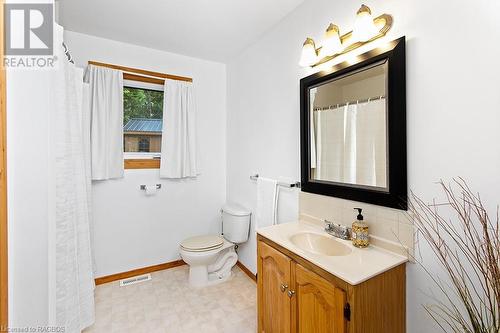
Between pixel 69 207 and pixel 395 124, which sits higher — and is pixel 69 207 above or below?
below

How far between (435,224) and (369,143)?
506 mm

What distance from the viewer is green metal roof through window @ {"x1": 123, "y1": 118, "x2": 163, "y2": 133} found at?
8.48 ft

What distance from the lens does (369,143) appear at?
4.49 ft

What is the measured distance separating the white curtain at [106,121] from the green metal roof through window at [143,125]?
0.53ft

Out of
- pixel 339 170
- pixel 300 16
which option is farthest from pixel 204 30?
pixel 339 170

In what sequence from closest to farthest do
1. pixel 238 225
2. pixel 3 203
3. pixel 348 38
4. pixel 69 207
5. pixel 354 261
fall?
pixel 3 203
pixel 354 261
pixel 348 38
pixel 69 207
pixel 238 225

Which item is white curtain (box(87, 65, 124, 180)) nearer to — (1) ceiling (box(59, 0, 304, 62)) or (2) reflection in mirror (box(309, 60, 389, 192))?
(1) ceiling (box(59, 0, 304, 62))

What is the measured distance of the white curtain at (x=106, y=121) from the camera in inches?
89.8

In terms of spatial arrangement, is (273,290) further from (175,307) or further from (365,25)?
(365,25)

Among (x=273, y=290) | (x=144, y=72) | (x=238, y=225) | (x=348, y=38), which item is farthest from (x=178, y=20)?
(x=273, y=290)

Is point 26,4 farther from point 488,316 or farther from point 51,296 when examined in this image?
point 488,316

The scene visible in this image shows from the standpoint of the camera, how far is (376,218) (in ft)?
4.36

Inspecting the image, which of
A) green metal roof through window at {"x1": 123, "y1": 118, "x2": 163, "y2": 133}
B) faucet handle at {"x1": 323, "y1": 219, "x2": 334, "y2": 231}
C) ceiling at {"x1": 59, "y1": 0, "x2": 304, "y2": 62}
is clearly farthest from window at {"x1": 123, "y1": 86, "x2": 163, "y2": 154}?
faucet handle at {"x1": 323, "y1": 219, "x2": 334, "y2": 231}

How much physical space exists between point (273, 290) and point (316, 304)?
0.36 meters
